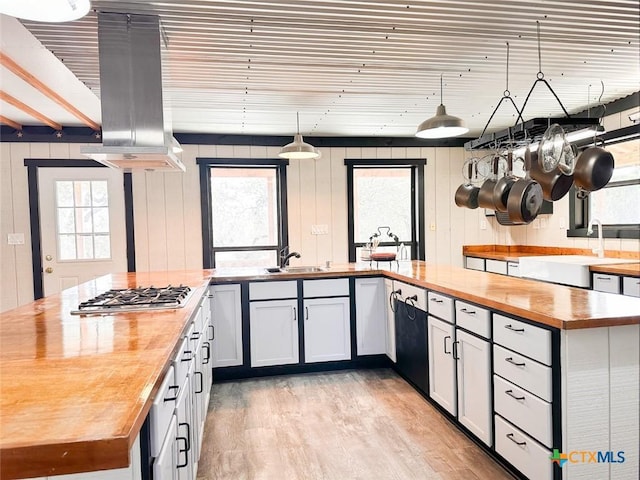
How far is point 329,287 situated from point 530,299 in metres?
1.78

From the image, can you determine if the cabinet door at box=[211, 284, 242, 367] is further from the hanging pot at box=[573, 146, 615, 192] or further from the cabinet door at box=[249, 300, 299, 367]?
the hanging pot at box=[573, 146, 615, 192]

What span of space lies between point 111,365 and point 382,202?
184 inches

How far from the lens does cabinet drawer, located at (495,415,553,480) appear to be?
1.73 metres

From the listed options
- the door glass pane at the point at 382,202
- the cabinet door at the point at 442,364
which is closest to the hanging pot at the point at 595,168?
the cabinet door at the point at 442,364

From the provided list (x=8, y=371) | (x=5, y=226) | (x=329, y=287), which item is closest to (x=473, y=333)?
(x=329, y=287)

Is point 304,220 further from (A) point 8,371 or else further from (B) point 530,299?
(A) point 8,371

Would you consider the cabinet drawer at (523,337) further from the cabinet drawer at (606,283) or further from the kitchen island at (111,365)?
the cabinet drawer at (606,283)

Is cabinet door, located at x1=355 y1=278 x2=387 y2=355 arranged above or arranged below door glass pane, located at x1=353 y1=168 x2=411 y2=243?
below

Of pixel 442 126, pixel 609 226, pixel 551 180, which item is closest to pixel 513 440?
pixel 551 180

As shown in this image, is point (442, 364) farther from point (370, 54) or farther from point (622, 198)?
point (622, 198)

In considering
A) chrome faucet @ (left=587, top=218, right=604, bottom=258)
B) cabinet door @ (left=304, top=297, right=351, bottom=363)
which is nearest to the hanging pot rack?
cabinet door @ (left=304, top=297, right=351, bottom=363)

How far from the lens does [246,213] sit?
521 centimetres

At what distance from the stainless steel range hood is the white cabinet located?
1.98m

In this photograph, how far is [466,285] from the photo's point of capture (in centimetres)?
253
